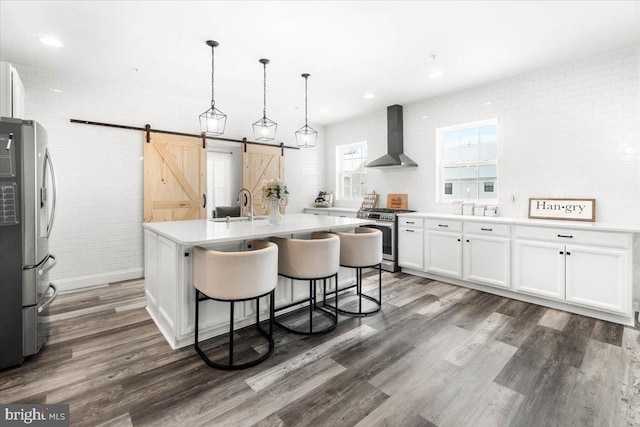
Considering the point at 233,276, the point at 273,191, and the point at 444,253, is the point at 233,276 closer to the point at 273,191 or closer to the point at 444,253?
the point at 273,191

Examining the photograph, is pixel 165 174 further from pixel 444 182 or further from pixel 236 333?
pixel 444 182

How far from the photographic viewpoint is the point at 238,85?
4.50 meters

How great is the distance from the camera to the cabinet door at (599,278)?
3000mm

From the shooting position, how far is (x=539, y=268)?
11.6 ft

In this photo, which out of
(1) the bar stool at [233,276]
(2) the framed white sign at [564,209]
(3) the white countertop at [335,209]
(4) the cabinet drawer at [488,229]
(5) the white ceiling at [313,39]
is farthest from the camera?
(3) the white countertop at [335,209]

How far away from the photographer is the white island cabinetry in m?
3.05

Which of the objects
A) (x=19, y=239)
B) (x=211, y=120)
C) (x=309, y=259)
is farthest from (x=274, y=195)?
(x=19, y=239)

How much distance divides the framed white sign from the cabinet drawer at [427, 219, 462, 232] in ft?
2.93

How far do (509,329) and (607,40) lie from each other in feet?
9.95

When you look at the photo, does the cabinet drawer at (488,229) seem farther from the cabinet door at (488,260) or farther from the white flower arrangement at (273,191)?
the white flower arrangement at (273,191)

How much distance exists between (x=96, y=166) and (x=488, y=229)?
5.24m

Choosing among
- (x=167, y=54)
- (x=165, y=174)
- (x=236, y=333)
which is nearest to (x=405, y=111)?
(x=167, y=54)

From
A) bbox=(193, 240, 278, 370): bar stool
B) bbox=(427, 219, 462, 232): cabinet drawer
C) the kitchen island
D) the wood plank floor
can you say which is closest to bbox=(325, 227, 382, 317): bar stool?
the kitchen island

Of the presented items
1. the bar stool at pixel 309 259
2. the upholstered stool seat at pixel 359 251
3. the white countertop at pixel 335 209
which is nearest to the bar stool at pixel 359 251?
the upholstered stool seat at pixel 359 251
